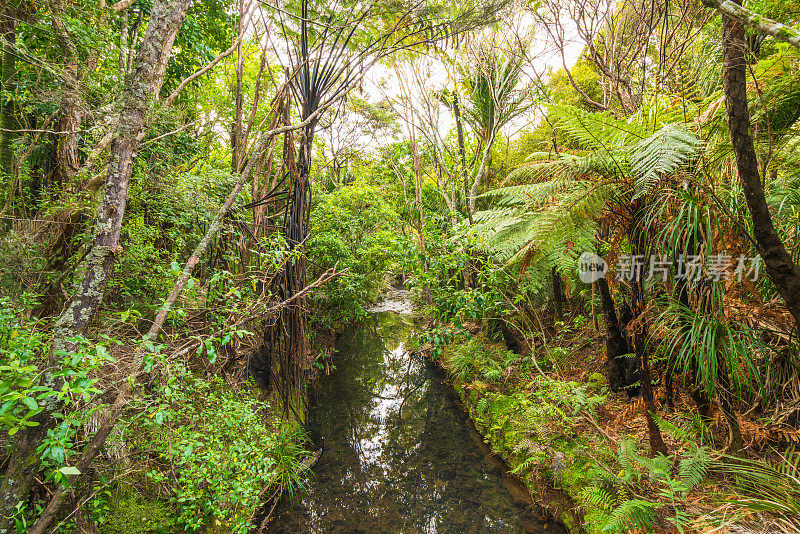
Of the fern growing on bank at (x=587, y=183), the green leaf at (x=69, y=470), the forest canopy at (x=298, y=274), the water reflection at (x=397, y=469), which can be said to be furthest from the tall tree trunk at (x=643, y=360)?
the green leaf at (x=69, y=470)

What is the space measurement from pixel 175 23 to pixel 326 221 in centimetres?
404

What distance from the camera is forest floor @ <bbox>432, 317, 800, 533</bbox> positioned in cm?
206

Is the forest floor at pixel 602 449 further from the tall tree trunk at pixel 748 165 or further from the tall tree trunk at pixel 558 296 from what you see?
the tall tree trunk at pixel 748 165

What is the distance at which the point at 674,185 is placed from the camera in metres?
2.24

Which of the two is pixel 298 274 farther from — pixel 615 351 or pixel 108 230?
pixel 615 351

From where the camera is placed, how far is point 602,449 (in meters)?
2.97

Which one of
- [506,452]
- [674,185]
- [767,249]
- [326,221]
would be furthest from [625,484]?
[326,221]

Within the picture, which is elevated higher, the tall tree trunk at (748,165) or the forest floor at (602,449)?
the tall tree trunk at (748,165)

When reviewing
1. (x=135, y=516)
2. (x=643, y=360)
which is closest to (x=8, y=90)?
(x=135, y=516)

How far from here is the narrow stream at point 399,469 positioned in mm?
3129

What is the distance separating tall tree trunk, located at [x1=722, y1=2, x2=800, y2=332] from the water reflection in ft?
8.68

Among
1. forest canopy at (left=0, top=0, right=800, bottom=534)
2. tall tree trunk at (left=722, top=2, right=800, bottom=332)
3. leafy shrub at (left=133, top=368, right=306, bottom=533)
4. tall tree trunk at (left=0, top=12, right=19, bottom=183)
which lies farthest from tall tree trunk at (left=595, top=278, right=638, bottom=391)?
tall tree trunk at (left=0, top=12, right=19, bottom=183)

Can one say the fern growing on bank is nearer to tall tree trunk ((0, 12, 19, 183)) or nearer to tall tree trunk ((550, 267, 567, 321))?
tall tree trunk ((550, 267, 567, 321))

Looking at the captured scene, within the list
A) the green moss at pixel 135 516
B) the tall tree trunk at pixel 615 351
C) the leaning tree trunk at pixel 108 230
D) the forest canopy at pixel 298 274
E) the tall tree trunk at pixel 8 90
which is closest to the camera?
the leaning tree trunk at pixel 108 230
